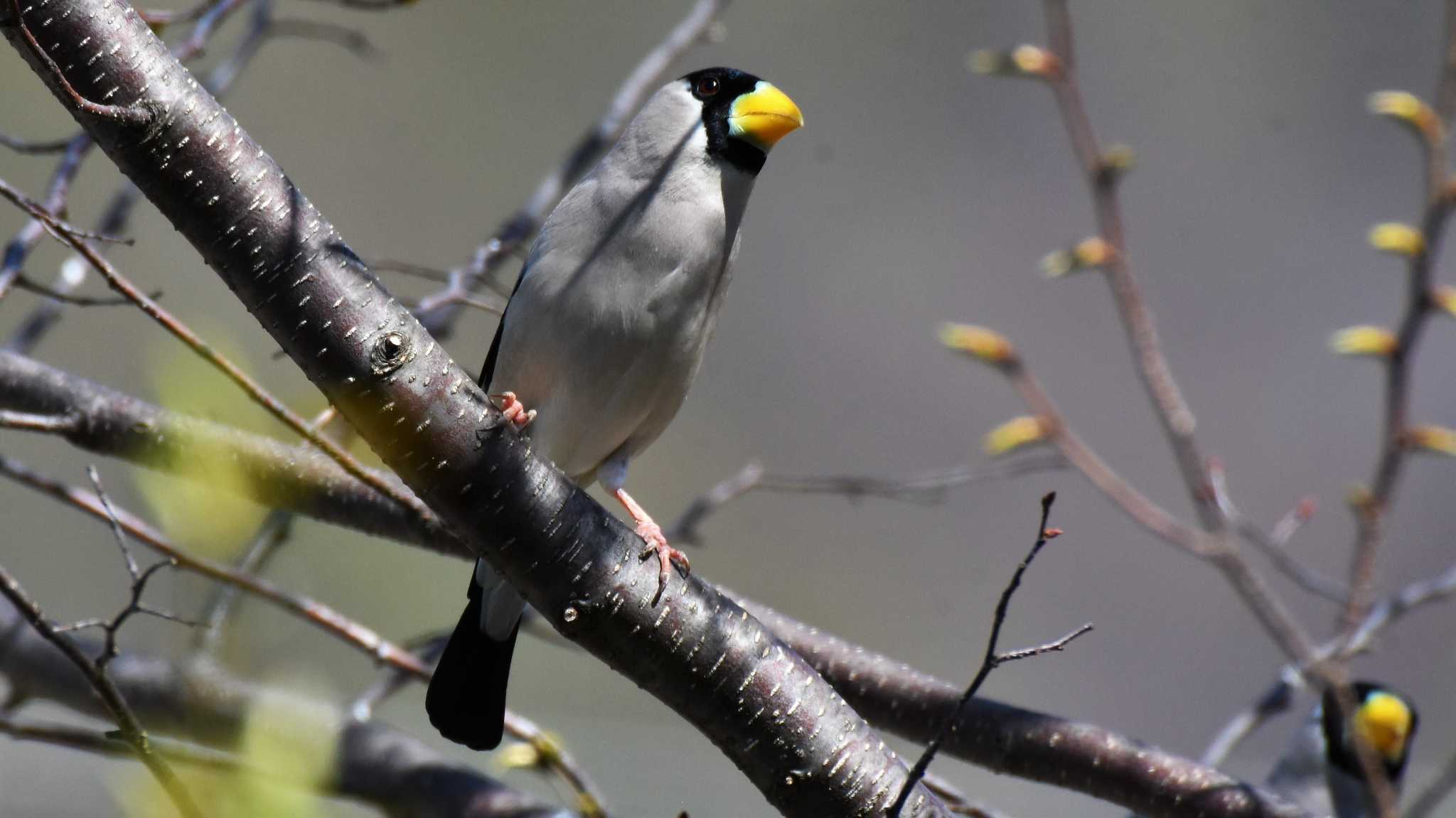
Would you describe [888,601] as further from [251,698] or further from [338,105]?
[251,698]

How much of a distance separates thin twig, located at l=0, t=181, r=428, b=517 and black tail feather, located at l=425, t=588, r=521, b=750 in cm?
57

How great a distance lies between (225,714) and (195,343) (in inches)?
41.8

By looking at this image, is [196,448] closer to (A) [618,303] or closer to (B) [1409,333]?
(A) [618,303]

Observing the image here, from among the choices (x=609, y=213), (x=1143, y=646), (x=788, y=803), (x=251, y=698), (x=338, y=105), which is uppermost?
(x=338, y=105)

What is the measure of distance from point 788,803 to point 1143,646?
4.23m

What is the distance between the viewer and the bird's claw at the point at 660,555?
5.84ft

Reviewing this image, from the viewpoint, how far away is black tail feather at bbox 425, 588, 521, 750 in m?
2.49

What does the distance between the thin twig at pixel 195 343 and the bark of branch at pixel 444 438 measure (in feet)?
1.38

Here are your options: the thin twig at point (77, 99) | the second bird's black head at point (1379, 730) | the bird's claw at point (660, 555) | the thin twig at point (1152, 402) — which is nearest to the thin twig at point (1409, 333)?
the thin twig at point (1152, 402)

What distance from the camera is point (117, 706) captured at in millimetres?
1575

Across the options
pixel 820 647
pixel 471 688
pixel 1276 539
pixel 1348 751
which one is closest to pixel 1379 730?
pixel 1348 751

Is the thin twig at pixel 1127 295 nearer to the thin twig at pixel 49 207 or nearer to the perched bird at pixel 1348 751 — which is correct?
the thin twig at pixel 49 207

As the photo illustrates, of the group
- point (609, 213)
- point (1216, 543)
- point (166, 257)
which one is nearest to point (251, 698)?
point (609, 213)

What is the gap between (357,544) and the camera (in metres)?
2.93
